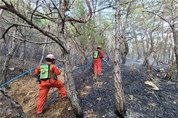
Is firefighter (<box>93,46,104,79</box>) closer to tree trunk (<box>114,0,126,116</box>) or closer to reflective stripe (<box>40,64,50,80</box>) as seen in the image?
tree trunk (<box>114,0,126,116</box>)

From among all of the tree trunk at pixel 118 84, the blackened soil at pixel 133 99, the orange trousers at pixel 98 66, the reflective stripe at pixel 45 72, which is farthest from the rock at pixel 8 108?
the orange trousers at pixel 98 66

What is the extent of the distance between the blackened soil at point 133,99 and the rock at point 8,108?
7.85 ft

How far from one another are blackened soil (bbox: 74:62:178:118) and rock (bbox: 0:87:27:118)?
2.39 meters

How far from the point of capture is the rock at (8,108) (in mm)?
2195

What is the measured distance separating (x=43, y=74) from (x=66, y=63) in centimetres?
112

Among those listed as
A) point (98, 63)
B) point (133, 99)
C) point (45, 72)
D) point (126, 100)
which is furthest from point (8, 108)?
point (98, 63)

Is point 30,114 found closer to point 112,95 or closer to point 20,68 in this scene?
point 112,95

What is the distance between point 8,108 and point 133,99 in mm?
4267

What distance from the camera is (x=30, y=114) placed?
495 centimetres

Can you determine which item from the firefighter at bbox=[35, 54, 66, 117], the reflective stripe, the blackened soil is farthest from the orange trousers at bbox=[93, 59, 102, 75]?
the reflective stripe

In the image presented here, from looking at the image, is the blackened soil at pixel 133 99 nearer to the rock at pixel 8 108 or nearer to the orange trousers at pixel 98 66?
the orange trousers at pixel 98 66

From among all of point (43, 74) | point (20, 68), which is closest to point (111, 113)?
point (43, 74)

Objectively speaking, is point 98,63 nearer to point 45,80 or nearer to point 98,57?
point 98,57

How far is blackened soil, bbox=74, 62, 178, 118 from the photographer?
4.36 metres
